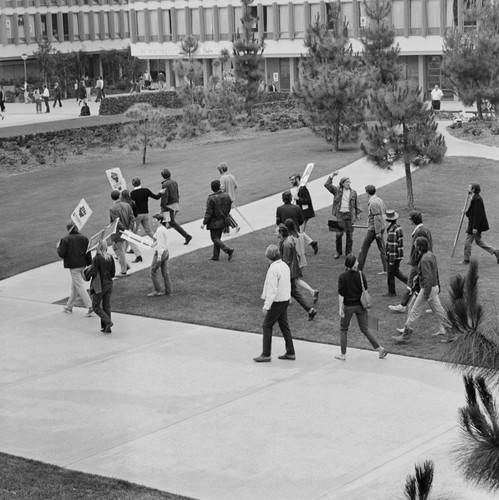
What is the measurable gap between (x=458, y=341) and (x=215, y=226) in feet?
49.4

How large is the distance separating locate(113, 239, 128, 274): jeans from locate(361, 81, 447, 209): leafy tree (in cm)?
747

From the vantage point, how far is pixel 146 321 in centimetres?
1742

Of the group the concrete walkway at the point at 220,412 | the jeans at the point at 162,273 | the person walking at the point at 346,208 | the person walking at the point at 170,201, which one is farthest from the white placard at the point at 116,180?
the concrete walkway at the point at 220,412

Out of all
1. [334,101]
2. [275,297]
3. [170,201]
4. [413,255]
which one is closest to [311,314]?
[413,255]

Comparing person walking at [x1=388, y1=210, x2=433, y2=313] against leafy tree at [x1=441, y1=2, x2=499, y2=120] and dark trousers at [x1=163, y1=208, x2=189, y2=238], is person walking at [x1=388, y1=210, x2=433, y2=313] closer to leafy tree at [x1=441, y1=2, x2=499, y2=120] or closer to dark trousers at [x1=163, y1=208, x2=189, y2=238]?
dark trousers at [x1=163, y1=208, x2=189, y2=238]

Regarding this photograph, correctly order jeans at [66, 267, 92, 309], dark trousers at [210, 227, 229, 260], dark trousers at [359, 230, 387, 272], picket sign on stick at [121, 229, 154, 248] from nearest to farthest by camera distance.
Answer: jeans at [66, 267, 92, 309], picket sign on stick at [121, 229, 154, 248], dark trousers at [359, 230, 387, 272], dark trousers at [210, 227, 229, 260]

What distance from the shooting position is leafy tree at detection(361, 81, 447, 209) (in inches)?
979

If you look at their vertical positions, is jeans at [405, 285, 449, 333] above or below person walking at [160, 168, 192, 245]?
below

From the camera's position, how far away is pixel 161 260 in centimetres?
1819

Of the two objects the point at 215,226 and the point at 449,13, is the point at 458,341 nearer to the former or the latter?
the point at 215,226

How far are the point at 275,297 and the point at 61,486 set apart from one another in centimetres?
455

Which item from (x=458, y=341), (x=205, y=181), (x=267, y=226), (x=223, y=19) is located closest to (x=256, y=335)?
(x=267, y=226)

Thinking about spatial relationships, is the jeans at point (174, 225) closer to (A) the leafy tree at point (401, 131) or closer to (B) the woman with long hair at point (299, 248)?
(B) the woman with long hair at point (299, 248)

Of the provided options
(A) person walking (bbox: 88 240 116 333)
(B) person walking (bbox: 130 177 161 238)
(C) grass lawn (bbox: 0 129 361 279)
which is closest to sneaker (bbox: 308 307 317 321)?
(A) person walking (bbox: 88 240 116 333)
